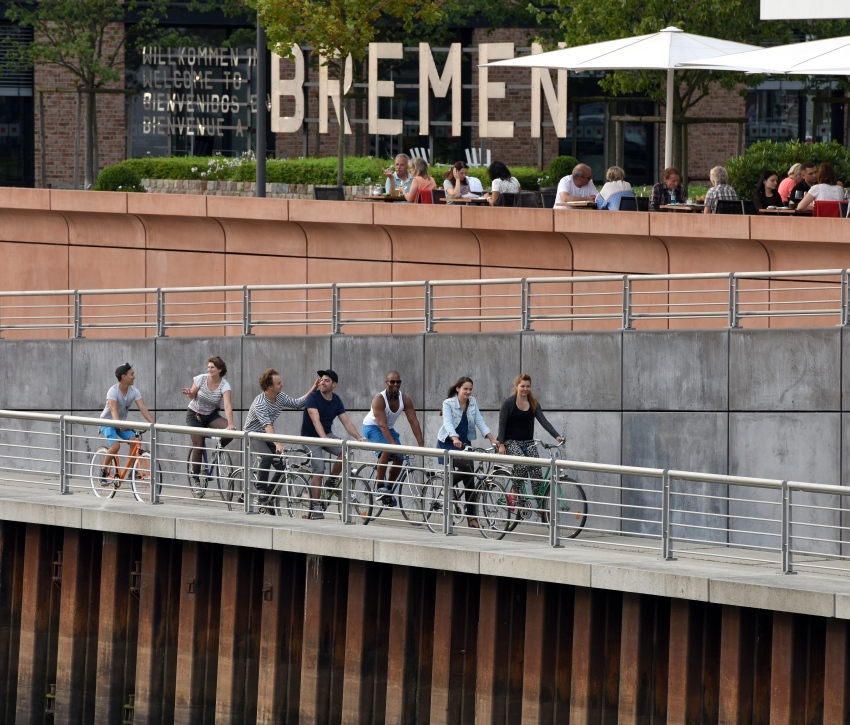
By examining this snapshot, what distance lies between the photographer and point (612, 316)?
61.4ft

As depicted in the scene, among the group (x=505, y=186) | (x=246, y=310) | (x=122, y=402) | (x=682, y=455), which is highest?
(x=505, y=186)

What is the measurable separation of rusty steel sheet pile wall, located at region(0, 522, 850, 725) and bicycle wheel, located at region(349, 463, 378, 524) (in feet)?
1.96

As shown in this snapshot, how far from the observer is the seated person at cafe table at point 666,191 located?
2184cm

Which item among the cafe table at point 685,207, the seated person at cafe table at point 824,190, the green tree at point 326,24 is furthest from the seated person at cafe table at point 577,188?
the green tree at point 326,24

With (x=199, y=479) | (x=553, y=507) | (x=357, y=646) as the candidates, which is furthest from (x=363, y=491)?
(x=199, y=479)

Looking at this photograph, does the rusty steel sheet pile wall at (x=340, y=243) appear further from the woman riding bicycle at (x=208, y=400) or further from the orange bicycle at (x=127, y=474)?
the orange bicycle at (x=127, y=474)

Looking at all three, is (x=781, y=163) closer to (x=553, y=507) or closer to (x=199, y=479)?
(x=199, y=479)

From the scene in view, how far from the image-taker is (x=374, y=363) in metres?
20.1

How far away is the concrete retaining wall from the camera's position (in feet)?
56.9

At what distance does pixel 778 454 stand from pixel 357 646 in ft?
15.2

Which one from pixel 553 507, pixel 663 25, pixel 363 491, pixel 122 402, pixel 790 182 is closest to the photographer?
pixel 553 507

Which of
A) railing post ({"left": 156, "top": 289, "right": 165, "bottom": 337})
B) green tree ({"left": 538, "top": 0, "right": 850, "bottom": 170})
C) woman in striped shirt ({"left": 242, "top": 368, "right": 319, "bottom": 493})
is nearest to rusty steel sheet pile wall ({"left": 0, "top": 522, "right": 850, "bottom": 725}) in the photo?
woman in striped shirt ({"left": 242, "top": 368, "right": 319, "bottom": 493})

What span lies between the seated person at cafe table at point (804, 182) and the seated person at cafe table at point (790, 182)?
0.12 ft

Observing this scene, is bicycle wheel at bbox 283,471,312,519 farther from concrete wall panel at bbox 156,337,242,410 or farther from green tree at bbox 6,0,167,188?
green tree at bbox 6,0,167,188
